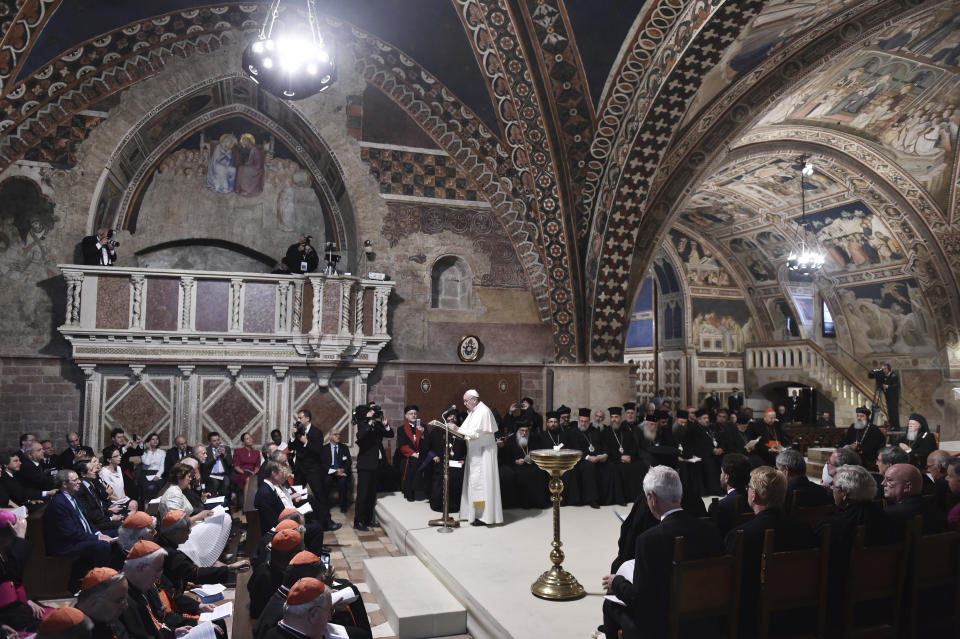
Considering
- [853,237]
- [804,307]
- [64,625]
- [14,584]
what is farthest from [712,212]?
[64,625]

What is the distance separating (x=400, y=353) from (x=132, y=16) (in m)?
7.27

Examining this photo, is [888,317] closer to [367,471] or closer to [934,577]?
[367,471]

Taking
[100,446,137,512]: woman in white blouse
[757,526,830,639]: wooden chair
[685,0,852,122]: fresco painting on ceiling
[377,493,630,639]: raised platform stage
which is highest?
[685,0,852,122]: fresco painting on ceiling

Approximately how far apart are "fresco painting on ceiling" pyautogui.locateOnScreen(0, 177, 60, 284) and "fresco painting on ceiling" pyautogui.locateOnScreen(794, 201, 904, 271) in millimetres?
18831

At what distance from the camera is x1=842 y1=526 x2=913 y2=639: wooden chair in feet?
12.5

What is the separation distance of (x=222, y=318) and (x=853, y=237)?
17.3m

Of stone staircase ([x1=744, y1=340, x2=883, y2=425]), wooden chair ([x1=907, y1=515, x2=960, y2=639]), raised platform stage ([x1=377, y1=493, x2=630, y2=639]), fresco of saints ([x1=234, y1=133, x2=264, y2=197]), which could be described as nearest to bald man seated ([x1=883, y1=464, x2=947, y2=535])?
wooden chair ([x1=907, y1=515, x2=960, y2=639])

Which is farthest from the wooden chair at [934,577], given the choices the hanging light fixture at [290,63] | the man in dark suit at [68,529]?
the hanging light fixture at [290,63]

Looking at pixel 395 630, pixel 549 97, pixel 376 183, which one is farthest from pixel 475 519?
pixel 549 97

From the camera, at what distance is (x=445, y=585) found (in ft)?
20.5

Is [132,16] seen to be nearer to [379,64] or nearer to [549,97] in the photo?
[379,64]

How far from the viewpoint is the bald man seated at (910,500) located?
4421 mm

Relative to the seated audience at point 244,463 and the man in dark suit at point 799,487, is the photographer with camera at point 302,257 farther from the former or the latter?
the man in dark suit at point 799,487

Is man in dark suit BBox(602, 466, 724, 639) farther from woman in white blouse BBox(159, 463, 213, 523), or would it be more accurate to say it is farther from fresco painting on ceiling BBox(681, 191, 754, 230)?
fresco painting on ceiling BBox(681, 191, 754, 230)
